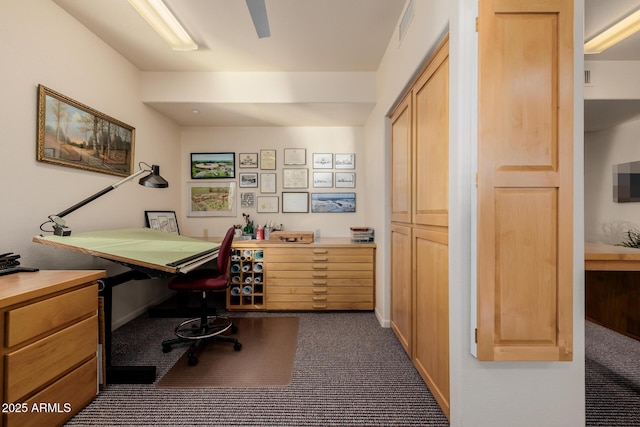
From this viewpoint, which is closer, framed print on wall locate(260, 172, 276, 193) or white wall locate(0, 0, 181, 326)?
white wall locate(0, 0, 181, 326)

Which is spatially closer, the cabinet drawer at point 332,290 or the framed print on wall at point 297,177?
the cabinet drawer at point 332,290

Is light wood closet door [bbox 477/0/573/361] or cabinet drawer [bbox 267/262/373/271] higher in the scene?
light wood closet door [bbox 477/0/573/361]

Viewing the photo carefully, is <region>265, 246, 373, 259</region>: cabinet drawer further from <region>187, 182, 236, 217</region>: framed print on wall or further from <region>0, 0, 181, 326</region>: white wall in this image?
<region>0, 0, 181, 326</region>: white wall

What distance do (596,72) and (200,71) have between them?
4.24m

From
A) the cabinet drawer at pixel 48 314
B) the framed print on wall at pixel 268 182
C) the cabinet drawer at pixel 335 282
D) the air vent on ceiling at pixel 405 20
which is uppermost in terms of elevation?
the air vent on ceiling at pixel 405 20

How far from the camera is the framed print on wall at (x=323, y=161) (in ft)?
12.4

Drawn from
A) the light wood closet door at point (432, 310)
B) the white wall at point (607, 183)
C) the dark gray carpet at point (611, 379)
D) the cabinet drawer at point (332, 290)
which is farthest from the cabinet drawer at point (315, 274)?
the white wall at point (607, 183)

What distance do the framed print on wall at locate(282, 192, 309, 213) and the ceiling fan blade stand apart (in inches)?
89.7

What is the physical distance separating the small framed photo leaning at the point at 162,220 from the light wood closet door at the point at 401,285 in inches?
111

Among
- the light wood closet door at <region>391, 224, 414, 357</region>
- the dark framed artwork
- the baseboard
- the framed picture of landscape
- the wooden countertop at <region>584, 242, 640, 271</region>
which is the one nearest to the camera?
the wooden countertop at <region>584, 242, 640, 271</region>

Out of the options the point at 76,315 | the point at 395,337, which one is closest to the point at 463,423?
the point at 395,337

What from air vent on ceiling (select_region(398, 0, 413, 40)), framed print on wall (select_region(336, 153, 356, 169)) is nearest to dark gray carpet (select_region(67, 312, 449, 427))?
framed print on wall (select_region(336, 153, 356, 169))

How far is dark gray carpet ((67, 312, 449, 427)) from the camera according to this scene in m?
1.51

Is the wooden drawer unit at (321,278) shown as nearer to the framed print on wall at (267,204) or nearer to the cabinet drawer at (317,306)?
the cabinet drawer at (317,306)
